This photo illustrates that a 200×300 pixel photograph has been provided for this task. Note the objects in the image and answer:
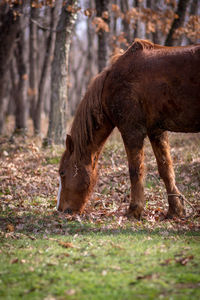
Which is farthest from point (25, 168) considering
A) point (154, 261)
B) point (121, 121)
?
point (154, 261)

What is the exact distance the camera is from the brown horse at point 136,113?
514cm

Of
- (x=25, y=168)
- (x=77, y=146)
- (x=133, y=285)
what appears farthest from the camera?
(x=25, y=168)

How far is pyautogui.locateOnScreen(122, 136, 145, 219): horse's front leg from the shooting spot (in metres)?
5.56

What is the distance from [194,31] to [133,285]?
1150 centimetres

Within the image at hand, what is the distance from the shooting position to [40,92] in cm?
1644

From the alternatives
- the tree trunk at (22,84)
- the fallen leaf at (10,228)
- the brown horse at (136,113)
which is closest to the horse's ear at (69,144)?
the brown horse at (136,113)

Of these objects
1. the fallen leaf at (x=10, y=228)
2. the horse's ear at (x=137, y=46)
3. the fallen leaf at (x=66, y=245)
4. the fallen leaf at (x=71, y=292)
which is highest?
the horse's ear at (x=137, y=46)

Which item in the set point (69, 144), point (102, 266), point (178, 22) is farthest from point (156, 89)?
point (178, 22)

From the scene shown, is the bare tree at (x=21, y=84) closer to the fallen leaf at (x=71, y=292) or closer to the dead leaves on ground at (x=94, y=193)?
the dead leaves on ground at (x=94, y=193)

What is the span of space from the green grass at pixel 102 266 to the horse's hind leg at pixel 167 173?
855 millimetres

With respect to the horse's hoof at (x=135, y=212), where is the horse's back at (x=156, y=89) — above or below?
above

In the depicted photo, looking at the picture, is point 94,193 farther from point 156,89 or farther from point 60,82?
point 60,82

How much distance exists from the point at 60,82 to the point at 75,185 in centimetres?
582

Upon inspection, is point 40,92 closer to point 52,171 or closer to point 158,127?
point 52,171
